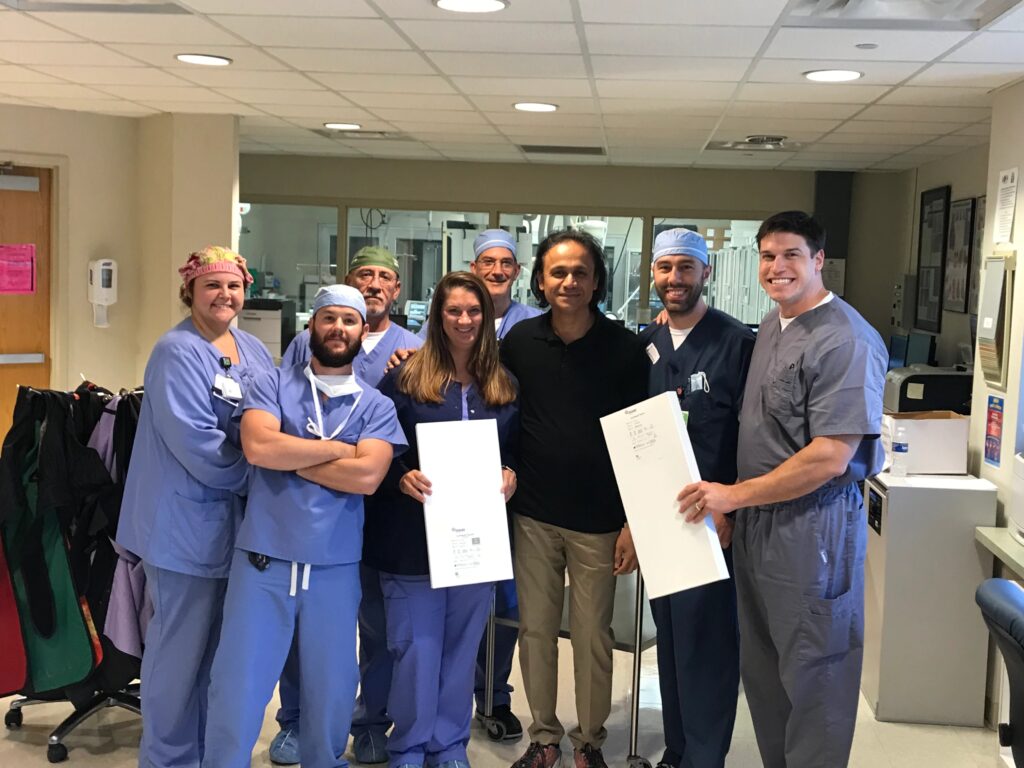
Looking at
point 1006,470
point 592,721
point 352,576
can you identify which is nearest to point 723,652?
point 592,721

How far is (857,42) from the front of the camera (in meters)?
3.04

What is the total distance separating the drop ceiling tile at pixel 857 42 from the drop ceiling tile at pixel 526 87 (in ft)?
3.00

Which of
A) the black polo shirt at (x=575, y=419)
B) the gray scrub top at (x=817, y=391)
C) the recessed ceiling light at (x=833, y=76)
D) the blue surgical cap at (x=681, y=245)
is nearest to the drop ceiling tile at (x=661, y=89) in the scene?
the recessed ceiling light at (x=833, y=76)

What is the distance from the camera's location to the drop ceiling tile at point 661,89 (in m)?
3.86

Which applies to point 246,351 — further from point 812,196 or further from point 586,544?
point 812,196

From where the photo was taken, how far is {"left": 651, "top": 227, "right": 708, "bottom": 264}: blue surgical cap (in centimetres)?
261

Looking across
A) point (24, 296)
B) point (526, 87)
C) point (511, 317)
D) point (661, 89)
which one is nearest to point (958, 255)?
point (661, 89)

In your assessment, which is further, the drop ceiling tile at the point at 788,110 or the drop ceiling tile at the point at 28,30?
the drop ceiling tile at the point at 788,110

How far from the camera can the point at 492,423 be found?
2.49 meters

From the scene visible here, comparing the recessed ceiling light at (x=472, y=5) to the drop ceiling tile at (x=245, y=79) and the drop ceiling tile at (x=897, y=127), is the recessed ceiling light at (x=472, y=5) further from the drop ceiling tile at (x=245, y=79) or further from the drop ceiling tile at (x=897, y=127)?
the drop ceiling tile at (x=897, y=127)

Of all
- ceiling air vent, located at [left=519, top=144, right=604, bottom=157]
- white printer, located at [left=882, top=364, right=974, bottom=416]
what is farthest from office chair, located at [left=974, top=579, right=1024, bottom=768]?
ceiling air vent, located at [left=519, top=144, right=604, bottom=157]

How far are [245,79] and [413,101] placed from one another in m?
0.79

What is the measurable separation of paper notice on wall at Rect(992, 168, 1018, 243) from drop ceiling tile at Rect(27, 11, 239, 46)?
2.76 metres

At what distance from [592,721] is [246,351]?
4.66ft
